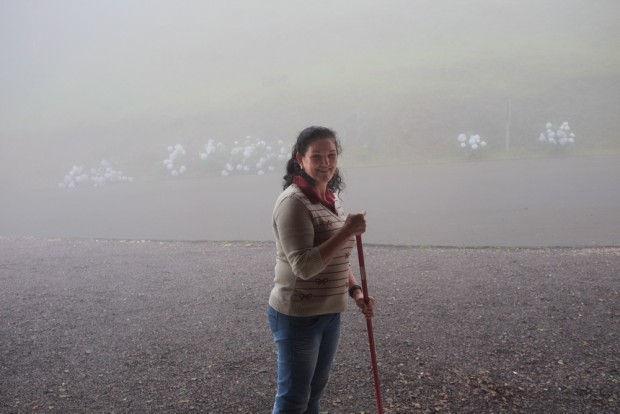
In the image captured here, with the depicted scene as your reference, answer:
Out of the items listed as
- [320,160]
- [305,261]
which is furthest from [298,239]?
[320,160]

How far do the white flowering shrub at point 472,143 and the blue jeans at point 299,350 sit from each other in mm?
9797

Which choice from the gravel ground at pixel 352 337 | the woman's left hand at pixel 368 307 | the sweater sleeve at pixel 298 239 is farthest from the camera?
the gravel ground at pixel 352 337

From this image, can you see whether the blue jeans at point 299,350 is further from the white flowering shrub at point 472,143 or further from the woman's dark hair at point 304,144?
the white flowering shrub at point 472,143

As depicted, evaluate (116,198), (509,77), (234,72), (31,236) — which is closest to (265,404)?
(31,236)

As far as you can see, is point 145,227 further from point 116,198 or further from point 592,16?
point 592,16

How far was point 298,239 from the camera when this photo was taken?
5.54ft

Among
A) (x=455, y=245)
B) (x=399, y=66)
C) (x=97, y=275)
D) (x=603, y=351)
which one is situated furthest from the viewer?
(x=399, y=66)

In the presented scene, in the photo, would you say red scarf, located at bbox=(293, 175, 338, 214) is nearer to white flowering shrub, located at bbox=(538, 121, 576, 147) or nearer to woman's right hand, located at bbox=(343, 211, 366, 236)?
woman's right hand, located at bbox=(343, 211, 366, 236)

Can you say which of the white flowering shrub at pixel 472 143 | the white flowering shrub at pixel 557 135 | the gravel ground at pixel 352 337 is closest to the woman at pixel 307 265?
the gravel ground at pixel 352 337

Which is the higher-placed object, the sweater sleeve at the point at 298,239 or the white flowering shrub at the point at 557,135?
the white flowering shrub at the point at 557,135

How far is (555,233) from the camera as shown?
21.0 ft

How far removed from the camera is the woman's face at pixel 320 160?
1822 millimetres

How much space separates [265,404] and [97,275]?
3627mm

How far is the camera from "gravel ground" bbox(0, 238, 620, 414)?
8.99 feet
